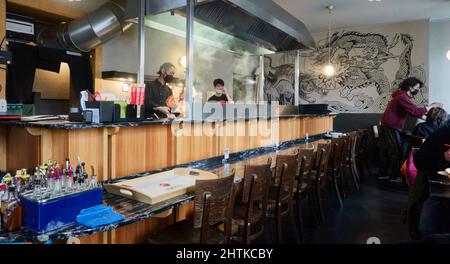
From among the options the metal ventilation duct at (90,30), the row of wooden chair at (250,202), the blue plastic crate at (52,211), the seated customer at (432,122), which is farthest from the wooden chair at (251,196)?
the seated customer at (432,122)

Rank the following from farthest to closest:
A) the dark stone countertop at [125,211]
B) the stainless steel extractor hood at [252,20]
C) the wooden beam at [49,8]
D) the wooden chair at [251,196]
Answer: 1. the wooden beam at [49,8]
2. the stainless steel extractor hood at [252,20]
3. the wooden chair at [251,196]
4. the dark stone countertop at [125,211]

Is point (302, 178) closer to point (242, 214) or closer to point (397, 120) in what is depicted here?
point (242, 214)

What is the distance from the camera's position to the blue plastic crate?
1.30 meters

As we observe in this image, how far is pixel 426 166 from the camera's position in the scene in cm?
240

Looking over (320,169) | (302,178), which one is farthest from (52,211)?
(320,169)

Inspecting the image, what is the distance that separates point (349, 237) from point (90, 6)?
5274 millimetres

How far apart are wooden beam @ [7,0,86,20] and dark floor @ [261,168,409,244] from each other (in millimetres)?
4650

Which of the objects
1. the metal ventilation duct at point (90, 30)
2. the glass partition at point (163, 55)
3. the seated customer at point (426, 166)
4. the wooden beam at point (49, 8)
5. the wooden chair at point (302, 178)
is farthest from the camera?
the glass partition at point (163, 55)

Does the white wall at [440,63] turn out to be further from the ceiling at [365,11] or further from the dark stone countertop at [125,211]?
the dark stone countertop at [125,211]

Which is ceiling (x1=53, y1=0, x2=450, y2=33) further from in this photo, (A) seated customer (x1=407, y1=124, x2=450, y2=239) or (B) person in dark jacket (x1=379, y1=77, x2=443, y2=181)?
(A) seated customer (x1=407, y1=124, x2=450, y2=239)

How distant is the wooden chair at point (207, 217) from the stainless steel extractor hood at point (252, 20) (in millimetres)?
1986

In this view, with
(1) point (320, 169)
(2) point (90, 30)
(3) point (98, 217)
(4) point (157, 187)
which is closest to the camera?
(3) point (98, 217)

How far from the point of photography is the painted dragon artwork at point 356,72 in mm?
7129

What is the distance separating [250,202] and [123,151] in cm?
96
